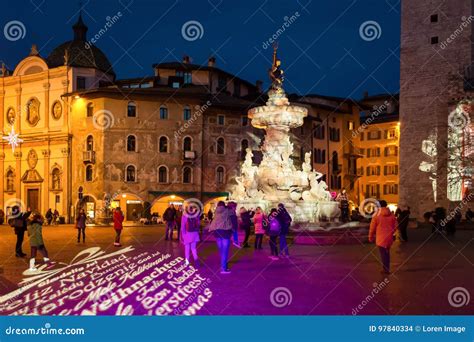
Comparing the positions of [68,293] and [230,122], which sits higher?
[230,122]

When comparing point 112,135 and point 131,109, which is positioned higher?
Result: point 131,109

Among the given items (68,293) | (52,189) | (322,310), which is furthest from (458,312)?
(52,189)

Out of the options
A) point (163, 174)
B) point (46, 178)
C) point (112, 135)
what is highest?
point (112, 135)

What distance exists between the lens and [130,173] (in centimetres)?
4231

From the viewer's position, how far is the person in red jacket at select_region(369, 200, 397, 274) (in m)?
10.9

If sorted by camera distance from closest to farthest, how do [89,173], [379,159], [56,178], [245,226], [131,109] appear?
[245,226]
[89,173]
[131,109]
[56,178]
[379,159]

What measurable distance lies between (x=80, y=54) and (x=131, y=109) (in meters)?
8.80

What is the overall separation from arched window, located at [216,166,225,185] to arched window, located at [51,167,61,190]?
1232cm

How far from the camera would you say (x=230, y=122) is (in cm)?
4516

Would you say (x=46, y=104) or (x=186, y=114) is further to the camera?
(x=46, y=104)

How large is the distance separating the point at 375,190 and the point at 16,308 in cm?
5660

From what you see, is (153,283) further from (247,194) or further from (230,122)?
(230,122)

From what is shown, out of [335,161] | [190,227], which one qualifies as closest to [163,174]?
[335,161]

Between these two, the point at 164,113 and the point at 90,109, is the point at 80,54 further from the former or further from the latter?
the point at 164,113
